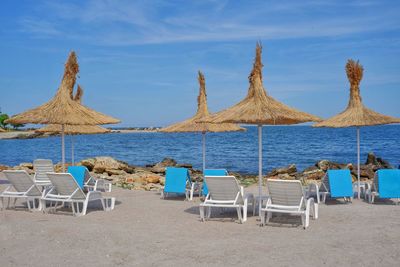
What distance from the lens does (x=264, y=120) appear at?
25.8 feet

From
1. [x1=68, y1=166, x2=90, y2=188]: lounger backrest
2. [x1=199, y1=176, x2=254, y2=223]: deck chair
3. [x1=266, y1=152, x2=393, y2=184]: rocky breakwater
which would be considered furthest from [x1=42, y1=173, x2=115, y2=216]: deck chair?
[x1=266, y1=152, x2=393, y2=184]: rocky breakwater

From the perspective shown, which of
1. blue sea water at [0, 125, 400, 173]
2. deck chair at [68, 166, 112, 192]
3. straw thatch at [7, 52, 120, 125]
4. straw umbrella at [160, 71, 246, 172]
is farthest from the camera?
blue sea water at [0, 125, 400, 173]

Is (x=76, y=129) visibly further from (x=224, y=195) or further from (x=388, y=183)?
(x=388, y=183)

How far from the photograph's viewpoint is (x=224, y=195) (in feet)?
25.1

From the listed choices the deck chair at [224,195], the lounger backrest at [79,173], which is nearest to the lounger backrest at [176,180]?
the lounger backrest at [79,173]

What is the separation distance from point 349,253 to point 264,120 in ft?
9.90

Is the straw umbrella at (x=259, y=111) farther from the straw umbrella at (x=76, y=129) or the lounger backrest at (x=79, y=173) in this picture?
the straw umbrella at (x=76, y=129)

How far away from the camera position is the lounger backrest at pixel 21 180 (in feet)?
27.7

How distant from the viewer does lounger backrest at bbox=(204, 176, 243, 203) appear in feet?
24.4

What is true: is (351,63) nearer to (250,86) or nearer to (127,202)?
(250,86)

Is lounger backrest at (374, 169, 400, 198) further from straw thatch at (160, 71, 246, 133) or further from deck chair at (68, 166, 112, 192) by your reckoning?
deck chair at (68, 166, 112, 192)

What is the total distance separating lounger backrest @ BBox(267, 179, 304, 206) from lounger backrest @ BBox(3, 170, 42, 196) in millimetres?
4220

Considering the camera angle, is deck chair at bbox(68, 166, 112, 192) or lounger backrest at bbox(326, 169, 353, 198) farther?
deck chair at bbox(68, 166, 112, 192)

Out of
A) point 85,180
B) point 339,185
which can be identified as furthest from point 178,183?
point 339,185
